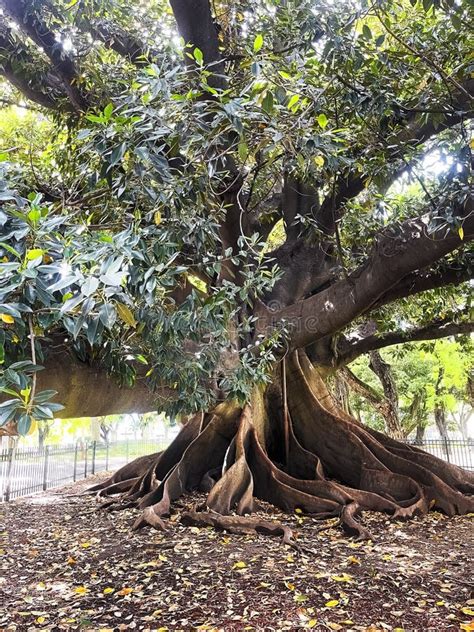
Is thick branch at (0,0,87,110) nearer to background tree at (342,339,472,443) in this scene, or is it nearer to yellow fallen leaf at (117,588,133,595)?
yellow fallen leaf at (117,588,133,595)

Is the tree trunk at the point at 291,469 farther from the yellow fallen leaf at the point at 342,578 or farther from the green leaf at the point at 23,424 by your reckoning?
the green leaf at the point at 23,424

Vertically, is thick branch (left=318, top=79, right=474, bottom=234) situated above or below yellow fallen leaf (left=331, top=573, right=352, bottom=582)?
above

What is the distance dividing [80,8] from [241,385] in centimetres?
311

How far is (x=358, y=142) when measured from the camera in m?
3.71

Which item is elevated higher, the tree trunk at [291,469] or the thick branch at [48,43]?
the thick branch at [48,43]

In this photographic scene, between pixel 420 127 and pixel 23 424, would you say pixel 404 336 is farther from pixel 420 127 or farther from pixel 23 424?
pixel 23 424

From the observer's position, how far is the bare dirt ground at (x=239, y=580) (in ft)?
8.87

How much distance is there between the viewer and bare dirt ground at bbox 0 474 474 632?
271 cm

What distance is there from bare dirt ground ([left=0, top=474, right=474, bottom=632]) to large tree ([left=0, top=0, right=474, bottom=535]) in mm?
460

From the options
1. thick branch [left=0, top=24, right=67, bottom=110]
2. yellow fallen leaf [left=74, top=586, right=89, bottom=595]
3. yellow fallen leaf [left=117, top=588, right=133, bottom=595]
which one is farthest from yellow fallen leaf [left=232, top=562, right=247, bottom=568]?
thick branch [left=0, top=24, right=67, bottom=110]

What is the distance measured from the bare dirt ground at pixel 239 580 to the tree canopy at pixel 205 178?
47.5 inches

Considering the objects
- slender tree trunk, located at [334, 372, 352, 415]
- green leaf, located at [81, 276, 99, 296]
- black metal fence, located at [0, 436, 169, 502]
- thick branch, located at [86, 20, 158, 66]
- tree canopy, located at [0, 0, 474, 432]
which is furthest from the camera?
slender tree trunk, located at [334, 372, 352, 415]

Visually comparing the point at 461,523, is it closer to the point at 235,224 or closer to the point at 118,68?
the point at 235,224

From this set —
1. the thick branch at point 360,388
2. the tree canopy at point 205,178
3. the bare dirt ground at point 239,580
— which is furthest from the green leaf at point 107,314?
the thick branch at point 360,388
